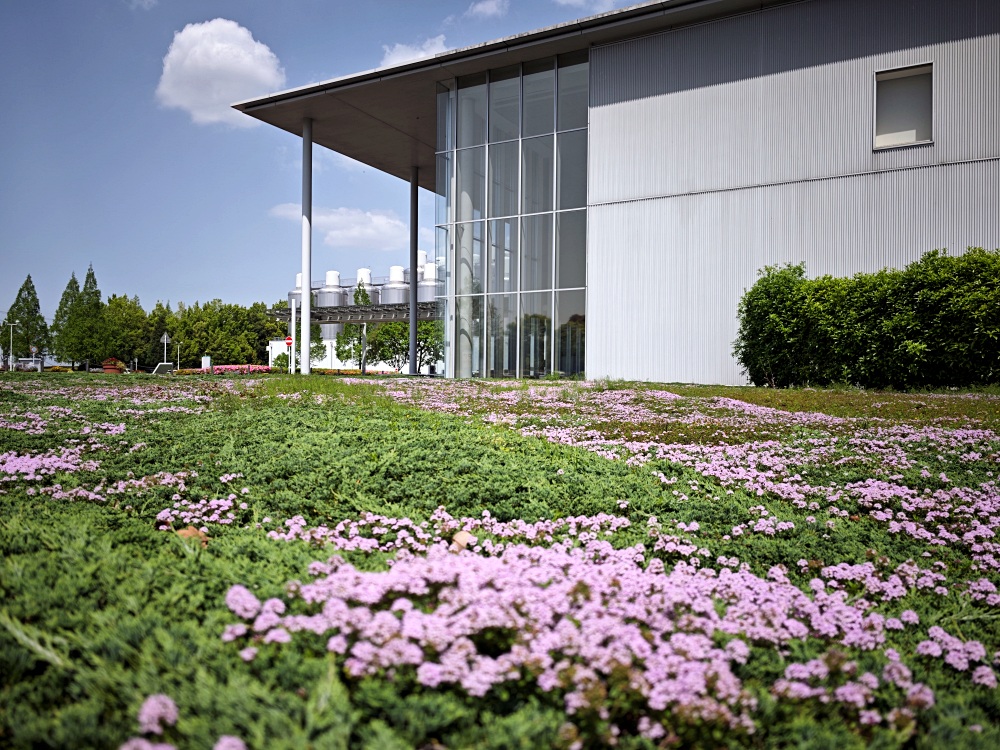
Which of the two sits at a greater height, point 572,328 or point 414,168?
point 414,168

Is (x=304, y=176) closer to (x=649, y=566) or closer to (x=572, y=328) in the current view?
(x=572, y=328)

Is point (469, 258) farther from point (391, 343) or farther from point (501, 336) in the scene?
point (391, 343)

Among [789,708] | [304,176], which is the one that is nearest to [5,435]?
[789,708]

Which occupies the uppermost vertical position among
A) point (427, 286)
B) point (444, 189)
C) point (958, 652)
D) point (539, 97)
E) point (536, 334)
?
point (539, 97)

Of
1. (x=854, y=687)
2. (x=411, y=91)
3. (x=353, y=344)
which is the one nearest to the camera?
(x=854, y=687)

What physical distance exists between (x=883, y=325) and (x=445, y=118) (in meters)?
15.9

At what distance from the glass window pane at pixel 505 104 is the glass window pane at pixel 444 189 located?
193cm

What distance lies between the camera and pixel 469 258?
23.7 m

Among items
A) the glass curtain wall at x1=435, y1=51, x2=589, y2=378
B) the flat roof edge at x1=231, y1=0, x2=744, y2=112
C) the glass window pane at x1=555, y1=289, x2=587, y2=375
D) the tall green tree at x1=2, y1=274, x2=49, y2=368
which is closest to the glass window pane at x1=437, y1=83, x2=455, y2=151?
the glass curtain wall at x1=435, y1=51, x2=589, y2=378

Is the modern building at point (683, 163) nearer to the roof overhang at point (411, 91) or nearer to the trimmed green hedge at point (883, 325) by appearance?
the roof overhang at point (411, 91)

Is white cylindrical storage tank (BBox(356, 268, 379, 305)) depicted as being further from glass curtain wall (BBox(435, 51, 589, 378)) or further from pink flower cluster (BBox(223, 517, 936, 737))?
pink flower cluster (BBox(223, 517, 936, 737))

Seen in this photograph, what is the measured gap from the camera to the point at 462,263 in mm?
23781

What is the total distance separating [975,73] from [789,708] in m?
20.3

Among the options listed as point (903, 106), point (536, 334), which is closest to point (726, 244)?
point (903, 106)
